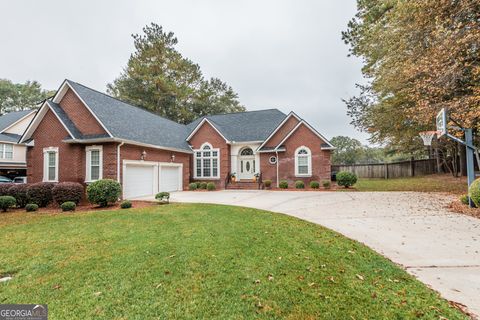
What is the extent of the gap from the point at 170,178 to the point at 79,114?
23.6 ft

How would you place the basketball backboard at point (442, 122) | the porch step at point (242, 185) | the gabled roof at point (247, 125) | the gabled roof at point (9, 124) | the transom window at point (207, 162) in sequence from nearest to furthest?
the basketball backboard at point (442, 122) → the porch step at point (242, 185) → the transom window at point (207, 162) → the gabled roof at point (247, 125) → the gabled roof at point (9, 124)

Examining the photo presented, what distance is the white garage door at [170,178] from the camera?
649 inches

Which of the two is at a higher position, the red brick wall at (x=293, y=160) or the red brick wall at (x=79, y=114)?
the red brick wall at (x=79, y=114)

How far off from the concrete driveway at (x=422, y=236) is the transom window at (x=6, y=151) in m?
28.0

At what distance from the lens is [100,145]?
1270 cm

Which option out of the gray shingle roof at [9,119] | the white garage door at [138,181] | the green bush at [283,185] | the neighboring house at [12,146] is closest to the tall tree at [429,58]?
the green bush at [283,185]

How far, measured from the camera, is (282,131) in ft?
Answer: 63.6

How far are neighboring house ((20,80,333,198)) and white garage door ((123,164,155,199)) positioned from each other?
62mm

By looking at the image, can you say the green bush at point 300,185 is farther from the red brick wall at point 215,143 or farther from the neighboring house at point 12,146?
the neighboring house at point 12,146

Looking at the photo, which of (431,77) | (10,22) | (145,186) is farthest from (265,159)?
(10,22)

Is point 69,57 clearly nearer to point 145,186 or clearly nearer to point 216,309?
point 145,186

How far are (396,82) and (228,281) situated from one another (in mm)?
13835

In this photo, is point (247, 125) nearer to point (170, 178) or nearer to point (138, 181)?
point (170, 178)

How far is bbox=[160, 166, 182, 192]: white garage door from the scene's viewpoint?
16.5 metres
